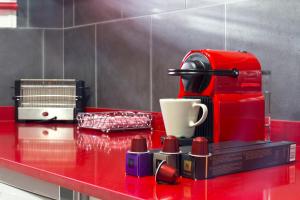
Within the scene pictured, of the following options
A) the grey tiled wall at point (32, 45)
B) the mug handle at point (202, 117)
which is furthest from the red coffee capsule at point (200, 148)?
the grey tiled wall at point (32, 45)

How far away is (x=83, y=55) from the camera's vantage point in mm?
2383

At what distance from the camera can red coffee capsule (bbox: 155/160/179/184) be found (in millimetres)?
863

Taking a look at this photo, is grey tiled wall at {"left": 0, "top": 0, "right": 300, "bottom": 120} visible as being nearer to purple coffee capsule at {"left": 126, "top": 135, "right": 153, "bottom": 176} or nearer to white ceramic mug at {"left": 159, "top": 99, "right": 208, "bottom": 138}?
white ceramic mug at {"left": 159, "top": 99, "right": 208, "bottom": 138}

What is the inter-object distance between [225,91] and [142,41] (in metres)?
0.89

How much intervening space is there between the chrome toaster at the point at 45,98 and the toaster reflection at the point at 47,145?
5.7 inches

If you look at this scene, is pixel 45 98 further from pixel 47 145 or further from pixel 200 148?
pixel 200 148

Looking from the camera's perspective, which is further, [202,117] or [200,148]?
[202,117]

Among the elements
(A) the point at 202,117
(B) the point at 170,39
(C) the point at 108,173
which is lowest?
(C) the point at 108,173

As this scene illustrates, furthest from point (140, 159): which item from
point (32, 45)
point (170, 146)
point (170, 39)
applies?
point (32, 45)

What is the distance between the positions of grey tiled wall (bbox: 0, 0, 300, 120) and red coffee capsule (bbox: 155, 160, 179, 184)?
0.65 metres

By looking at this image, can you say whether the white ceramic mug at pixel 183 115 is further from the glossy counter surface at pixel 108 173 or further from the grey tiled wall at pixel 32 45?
the grey tiled wall at pixel 32 45

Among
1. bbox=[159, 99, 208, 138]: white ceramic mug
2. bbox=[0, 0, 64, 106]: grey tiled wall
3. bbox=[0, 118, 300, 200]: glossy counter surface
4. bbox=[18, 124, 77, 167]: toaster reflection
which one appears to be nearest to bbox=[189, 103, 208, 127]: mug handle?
bbox=[159, 99, 208, 138]: white ceramic mug

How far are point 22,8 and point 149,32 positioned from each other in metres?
0.82

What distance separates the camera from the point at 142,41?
2012 millimetres
